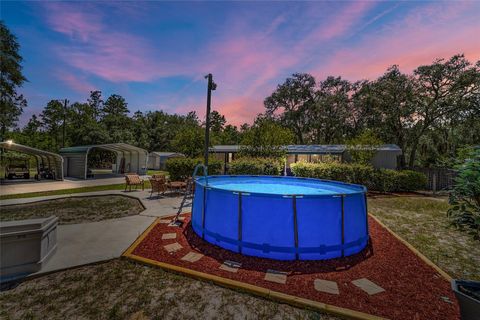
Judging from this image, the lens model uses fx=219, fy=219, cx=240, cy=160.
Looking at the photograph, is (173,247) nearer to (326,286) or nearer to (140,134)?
(326,286)

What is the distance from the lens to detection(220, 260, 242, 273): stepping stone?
Answer: 4.24 metres

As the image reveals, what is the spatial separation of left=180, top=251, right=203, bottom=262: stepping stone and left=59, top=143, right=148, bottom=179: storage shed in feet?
62.1

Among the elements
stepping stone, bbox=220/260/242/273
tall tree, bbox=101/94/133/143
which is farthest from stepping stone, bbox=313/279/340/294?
tall tree, bbox=101/94/133/143

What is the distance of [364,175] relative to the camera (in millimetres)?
14273

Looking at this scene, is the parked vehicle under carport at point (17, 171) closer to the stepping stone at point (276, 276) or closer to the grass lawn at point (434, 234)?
the stepping stone at point (276, 276)

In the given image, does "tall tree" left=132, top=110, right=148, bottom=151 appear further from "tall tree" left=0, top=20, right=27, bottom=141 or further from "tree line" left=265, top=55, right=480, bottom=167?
"tree line" left=265, top=55, right=480, bottom=167

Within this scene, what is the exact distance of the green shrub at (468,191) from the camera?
7.46ft

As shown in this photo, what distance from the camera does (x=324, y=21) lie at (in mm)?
7984

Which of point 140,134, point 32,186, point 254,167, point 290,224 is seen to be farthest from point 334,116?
point 32,186

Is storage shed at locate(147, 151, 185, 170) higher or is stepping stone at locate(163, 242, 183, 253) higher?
storage shed at locate(147, 151, 185, 170)

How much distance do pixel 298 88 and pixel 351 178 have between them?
1127 inches

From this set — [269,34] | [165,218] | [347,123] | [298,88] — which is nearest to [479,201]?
[165,218]

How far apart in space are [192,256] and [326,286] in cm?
272

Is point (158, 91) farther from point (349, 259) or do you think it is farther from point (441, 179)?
point (441, 179)
